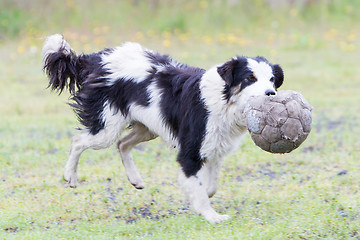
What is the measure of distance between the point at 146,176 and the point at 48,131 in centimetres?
267

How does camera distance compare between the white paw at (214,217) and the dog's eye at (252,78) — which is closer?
the dog's eye at (252,78)

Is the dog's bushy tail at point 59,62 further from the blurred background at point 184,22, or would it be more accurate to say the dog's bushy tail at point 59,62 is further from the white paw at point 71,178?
the blurred background at point 184,22

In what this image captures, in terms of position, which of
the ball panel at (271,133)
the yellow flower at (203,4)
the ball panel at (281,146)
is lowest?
the yellow flower at (203,4)

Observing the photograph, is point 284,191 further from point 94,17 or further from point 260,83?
point 94,17

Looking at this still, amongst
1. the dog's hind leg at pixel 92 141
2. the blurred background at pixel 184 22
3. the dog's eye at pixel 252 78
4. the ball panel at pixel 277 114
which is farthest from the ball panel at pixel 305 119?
the blurred background at pixel 184 22

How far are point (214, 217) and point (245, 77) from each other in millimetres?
1294

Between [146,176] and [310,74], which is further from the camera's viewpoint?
[310,74]

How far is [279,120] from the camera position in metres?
4.81

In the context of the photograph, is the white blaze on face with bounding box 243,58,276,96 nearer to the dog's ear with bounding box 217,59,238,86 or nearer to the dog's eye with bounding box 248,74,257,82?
the dog's eye with bounding box 248,74,257,82

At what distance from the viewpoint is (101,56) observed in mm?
6188

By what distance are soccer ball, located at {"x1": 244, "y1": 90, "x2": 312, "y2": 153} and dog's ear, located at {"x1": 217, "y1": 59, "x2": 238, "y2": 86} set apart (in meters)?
0.34

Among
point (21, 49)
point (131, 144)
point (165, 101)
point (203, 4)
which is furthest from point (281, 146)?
point (203, 4)

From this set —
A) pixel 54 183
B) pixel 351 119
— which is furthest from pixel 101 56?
pixel 351 119

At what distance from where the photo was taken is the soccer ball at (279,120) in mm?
4805
